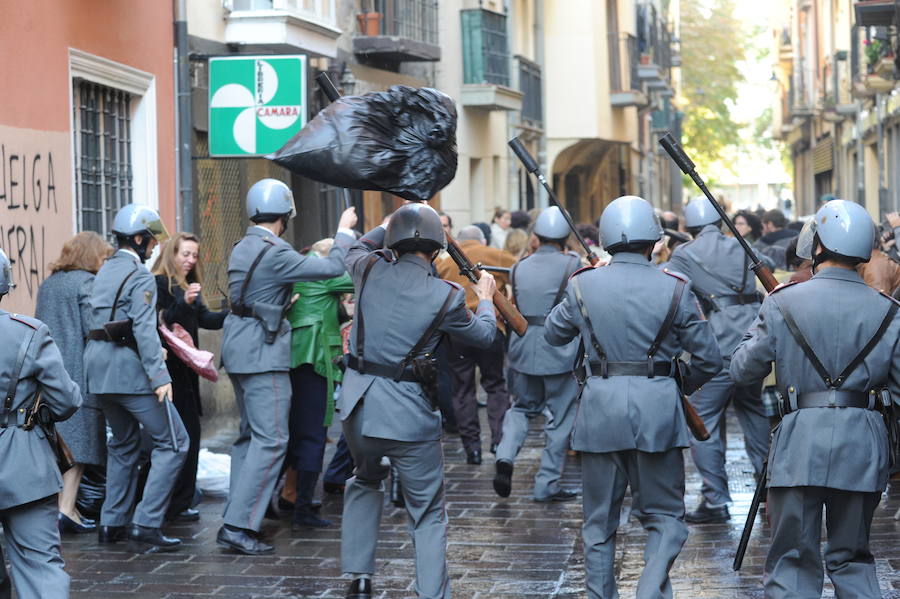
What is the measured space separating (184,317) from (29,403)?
3205 millimetres

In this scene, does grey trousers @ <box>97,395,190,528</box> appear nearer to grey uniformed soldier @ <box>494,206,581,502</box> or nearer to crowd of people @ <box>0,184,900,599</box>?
crowd of people @ <box>0,184,900,599</box>

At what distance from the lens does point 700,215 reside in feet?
31.0

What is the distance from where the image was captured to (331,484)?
1004 centimetres

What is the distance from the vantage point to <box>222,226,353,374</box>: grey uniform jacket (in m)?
8.19

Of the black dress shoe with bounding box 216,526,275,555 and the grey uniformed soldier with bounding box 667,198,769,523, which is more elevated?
the grey uniformed soldier with bounding box 667,198,769,523

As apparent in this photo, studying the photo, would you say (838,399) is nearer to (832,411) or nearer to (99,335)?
(832,411)

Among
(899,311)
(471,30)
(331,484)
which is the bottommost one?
(331,484)

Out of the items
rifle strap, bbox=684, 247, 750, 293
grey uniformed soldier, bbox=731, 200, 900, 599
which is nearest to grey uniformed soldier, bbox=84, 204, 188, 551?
rifle strap, bbox=684, 247, 750, 293

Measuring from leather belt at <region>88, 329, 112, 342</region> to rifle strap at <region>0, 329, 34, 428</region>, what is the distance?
245 centimetres

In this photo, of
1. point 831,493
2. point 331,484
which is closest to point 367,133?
point 831,493

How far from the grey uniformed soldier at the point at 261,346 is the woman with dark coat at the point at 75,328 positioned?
2.86 feet

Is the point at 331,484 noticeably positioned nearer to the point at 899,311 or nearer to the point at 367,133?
the point at 367,133

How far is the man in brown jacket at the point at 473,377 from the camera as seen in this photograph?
11.5 m

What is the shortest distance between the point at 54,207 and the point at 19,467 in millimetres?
5087
